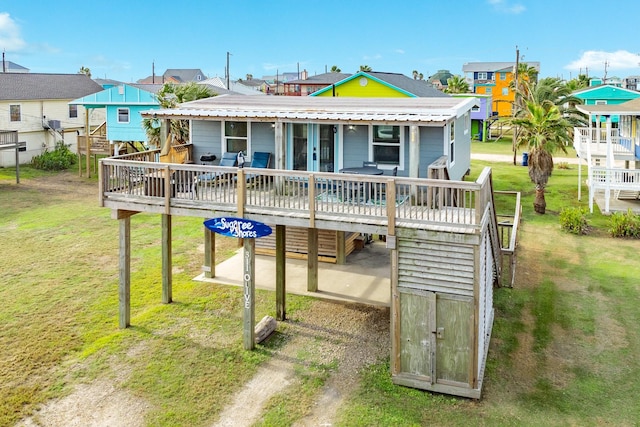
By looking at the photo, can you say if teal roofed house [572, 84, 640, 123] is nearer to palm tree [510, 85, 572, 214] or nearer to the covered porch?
the covered porch

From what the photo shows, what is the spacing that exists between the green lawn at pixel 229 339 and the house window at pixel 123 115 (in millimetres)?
13280

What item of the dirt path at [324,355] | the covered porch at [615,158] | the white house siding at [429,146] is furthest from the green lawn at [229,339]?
the white house siding at [429,146]

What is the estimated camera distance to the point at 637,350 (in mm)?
11844

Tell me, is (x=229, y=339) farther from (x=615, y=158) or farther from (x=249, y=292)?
(x=615, y=158)

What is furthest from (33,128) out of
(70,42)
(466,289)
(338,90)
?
(70,42)

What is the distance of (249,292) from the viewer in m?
11.9

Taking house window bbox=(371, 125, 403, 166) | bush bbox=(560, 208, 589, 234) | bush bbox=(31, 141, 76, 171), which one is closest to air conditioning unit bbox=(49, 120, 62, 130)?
bush bbox=(31, 141, 76, 171)

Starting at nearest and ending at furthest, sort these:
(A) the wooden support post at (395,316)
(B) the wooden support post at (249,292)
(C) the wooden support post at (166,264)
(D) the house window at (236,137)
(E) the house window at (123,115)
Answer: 1. (A) the wooden support post at (395,316)
2. (B) the wooden support post at (249,292)
3. (C) the wooden support post at (166,264)
4. (D) the house window at (236,137)
5. (E) the house window at (123,115)

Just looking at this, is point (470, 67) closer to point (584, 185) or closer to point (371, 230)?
point (584, 185)

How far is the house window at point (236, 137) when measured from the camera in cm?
1565

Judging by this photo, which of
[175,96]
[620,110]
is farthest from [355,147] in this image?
[175,96]

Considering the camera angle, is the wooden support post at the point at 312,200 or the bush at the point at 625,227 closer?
the wooden support post at the point at 312,200

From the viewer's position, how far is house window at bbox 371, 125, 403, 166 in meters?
14.2

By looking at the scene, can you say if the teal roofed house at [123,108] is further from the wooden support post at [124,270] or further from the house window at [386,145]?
the house window at [386,145]
